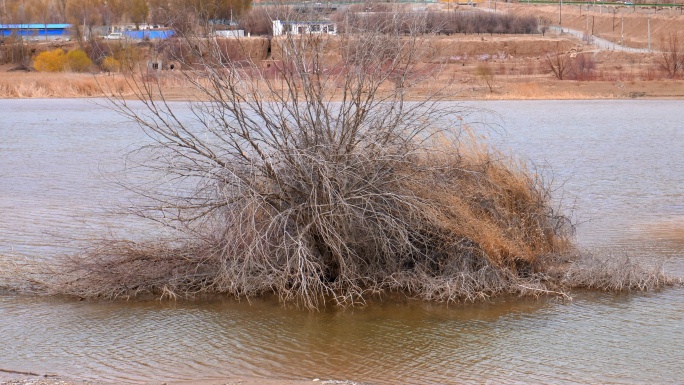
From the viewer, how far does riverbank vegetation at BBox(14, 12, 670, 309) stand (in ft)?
29.9

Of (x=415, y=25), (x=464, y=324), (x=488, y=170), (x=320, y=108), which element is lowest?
(x=464, y=324)

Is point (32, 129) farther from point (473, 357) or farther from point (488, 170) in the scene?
point (473, 357)

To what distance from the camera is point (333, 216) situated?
8977mm

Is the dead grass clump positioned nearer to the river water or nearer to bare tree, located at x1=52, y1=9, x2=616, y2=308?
the river water

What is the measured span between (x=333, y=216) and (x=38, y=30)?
8936 cm

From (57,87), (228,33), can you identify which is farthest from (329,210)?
(57,87)

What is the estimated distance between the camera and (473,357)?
7.62 meters

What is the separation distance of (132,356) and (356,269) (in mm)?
2638

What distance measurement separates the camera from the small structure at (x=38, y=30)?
82.8 m

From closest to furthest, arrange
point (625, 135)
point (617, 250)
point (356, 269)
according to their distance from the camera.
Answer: point (356, 269) → point (617, 250) → point (625, 135)

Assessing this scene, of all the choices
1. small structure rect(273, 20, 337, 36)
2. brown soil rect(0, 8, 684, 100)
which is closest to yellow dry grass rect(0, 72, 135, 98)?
brown soil rect(0, 8, 684, 100)

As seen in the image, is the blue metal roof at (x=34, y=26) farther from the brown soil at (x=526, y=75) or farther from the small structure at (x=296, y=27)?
the small structure at (x=296, y=27)

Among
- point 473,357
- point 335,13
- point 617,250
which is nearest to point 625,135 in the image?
point 617,250

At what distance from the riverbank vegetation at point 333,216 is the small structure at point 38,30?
7455 centimetres
